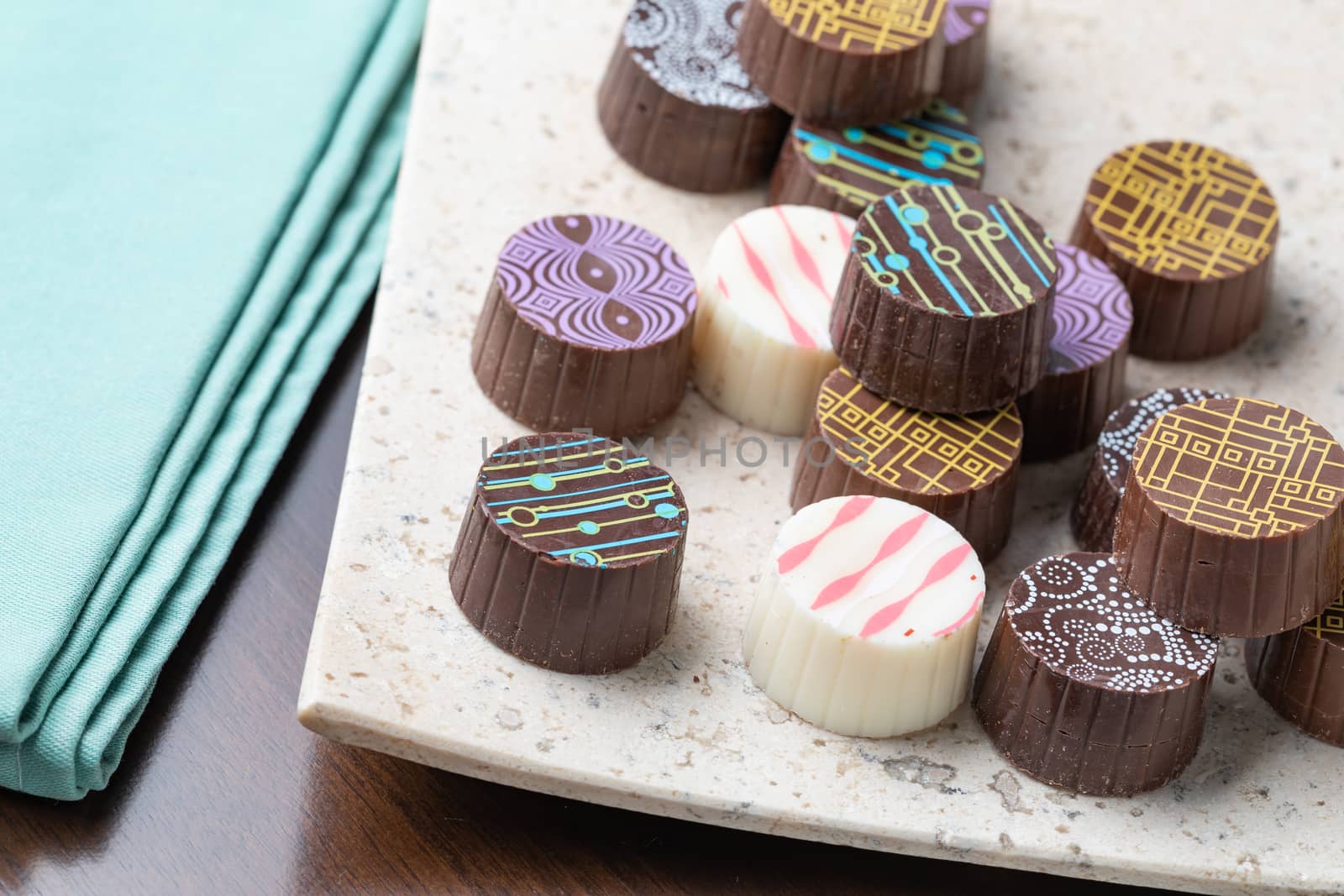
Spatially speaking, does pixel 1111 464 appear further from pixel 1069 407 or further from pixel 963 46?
pixel 963 46

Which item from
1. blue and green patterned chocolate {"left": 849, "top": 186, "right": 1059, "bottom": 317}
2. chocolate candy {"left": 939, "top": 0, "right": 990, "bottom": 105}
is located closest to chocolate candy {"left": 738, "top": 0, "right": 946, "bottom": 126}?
chocolate candy {"left": 939, "top": 0, "right": 990, "bottom": 105}

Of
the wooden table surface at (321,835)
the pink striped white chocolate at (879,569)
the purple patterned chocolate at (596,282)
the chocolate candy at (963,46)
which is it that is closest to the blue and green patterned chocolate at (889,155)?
the chocolate candy at (963,46)

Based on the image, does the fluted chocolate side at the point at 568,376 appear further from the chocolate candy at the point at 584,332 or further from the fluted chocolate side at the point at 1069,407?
the fluted chocolate side at the point at 1069,407

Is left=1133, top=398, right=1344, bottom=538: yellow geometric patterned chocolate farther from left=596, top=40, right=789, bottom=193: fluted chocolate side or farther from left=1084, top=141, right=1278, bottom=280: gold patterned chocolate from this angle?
left=596, top=40, right=789, bottom=193: fluted chocolate side

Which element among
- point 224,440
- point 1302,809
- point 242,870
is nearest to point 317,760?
point 242,870

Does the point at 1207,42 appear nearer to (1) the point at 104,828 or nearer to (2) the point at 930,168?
(2) the point at 930,168

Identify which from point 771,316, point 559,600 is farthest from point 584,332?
point 559,600
